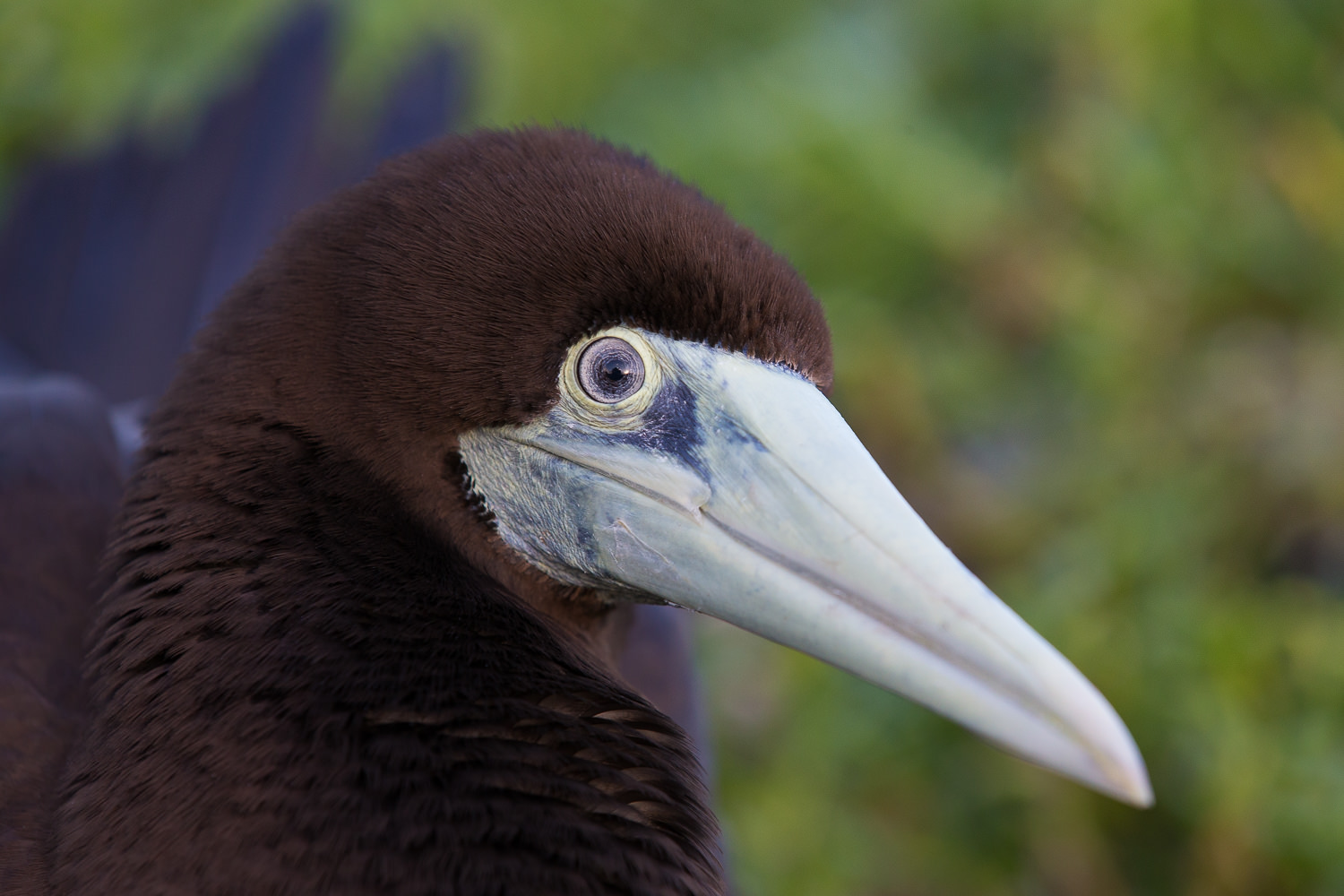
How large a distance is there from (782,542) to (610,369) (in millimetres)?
240

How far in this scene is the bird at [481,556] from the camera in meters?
1.28

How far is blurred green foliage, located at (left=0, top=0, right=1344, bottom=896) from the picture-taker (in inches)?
93.5

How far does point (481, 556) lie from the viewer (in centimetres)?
152

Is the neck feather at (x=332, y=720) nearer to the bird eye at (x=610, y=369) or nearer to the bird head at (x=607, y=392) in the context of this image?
the bird head at (x=607, y=392)

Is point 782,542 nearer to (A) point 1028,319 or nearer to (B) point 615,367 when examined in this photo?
(B) point 615,367

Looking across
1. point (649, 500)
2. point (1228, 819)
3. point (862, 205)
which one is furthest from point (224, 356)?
point (862, 205)

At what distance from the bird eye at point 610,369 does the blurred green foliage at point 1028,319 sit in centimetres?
123

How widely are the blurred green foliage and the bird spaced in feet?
3.65

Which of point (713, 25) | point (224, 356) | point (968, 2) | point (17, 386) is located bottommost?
point (17, 386)

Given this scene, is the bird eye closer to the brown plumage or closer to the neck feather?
the brown plumage

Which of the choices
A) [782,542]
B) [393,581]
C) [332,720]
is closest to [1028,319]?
[782,542]

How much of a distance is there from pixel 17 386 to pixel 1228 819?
6.56 ft

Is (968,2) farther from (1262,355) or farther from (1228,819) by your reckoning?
(1228,819)

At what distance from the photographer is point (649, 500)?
4.75 ft
